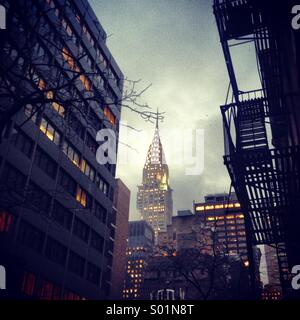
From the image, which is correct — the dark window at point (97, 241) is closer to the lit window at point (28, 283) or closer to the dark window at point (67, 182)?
the dark window at point (67, 182)

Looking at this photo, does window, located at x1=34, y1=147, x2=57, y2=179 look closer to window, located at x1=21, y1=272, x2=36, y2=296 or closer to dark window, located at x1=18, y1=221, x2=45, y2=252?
dark window, located at x1=18, y1=221, x2=45, y2=252

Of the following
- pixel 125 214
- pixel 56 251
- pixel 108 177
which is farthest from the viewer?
pixel 125 214

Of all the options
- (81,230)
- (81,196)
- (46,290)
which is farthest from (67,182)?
(46,290)

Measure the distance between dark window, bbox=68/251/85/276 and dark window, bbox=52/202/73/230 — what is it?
3.01 metres

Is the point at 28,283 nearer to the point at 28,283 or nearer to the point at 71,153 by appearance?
the point at 28,283

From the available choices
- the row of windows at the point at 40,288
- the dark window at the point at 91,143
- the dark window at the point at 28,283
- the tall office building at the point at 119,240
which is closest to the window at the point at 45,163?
the dark window at the point at 91,143

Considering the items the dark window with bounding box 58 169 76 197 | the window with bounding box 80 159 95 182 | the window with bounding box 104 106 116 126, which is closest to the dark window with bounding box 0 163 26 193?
the dark window with bounding box 58 169 76 197

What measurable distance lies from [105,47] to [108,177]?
59.1 feet

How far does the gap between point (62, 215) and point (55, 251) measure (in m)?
3.40

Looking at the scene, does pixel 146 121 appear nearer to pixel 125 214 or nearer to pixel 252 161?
pixel 252 161

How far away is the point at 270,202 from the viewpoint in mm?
9969

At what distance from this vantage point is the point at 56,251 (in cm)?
2966

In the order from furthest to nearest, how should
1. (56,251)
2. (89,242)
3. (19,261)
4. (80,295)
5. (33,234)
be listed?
(89,242) < (80,295) < (56,251) < (33,234) < (19,261)
